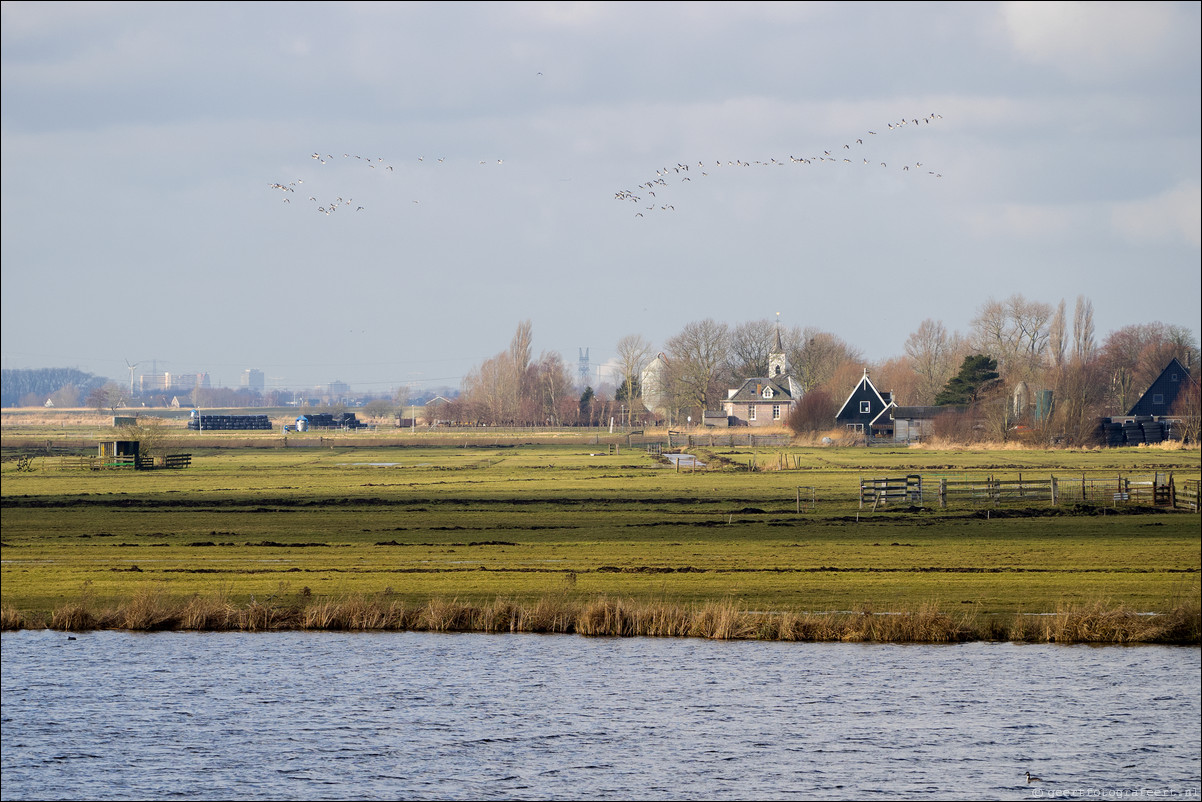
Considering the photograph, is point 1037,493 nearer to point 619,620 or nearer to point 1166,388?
point 619,620

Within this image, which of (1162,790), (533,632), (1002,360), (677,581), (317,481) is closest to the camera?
(1162,790)

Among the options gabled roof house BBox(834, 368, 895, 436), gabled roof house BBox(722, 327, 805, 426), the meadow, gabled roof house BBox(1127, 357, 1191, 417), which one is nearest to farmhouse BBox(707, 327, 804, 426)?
gabled roof house BBox(722, 327, 805, 426)

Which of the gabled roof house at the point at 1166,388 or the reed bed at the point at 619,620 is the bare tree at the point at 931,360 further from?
the reed bed at the point at 619,620

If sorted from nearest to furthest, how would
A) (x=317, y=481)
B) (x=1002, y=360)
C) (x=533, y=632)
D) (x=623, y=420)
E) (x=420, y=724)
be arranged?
1. (x=420, y=724)
2. (x=533, y=632)
3. (x=317, y=481)
4. (x=1002, y=360)
5. (x=623, y=420)

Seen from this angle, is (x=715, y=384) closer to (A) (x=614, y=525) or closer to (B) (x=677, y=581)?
(A) (x=614, y=525)

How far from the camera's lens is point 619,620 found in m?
33.2

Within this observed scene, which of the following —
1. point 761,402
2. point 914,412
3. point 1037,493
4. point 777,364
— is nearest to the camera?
point 1037,493

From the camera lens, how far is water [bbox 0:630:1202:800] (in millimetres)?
22516

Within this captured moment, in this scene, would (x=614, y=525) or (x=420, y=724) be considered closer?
(x=420, y=724)

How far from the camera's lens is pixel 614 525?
53344 mm

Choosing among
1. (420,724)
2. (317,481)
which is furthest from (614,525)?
(317,481)

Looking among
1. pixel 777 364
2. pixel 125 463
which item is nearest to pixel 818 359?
pixel 777 364

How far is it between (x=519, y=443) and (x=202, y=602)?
11123cm

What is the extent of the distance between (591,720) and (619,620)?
24.5 feet
